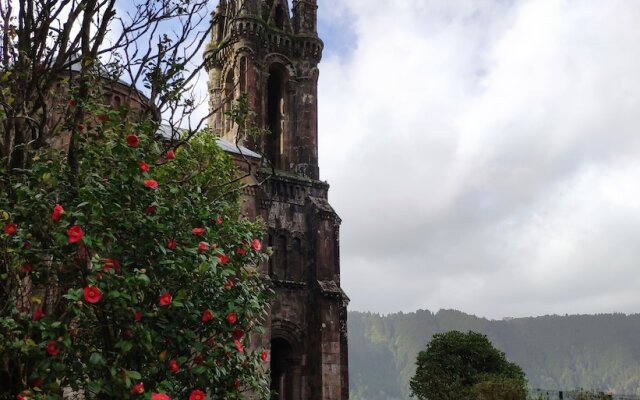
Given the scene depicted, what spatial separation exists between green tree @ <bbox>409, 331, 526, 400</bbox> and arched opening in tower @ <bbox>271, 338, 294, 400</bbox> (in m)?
14.3

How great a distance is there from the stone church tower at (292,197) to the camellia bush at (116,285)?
1888 centimetres

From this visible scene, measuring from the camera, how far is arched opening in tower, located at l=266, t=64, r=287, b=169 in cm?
3697

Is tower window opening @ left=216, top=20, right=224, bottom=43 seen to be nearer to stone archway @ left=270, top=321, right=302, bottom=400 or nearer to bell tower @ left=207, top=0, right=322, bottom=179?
bell tower @ left=207, top=0, right=322, bottom=179

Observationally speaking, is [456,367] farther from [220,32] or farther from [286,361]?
[220,32]

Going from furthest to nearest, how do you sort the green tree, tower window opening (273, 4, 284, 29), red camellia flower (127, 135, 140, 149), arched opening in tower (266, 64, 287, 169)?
the green tree → tower window opening (273, 4, 284, 29) → arched opening in tower (266, 64, 287, 169) → red camellia flower (127, 135, 140, 149)

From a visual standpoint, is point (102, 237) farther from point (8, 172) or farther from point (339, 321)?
point (339, 321)

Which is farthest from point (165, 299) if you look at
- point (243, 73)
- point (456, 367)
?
point (456, 367)

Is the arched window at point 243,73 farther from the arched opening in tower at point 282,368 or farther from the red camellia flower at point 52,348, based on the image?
the red camellia flower at point 52,348

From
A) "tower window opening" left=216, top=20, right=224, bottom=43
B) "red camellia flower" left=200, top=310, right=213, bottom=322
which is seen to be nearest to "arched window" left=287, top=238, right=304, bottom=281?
"tower window opening" left=216, top=20, right=224, bottom=43

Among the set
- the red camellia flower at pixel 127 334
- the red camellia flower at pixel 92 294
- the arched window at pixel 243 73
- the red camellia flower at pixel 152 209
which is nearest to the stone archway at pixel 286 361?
the arched window at pixel 243 73

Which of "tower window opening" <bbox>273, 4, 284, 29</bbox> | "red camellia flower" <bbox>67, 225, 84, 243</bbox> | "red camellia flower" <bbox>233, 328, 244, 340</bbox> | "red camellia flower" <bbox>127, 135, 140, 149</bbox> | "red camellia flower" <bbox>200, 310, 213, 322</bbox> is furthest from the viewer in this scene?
"tower window opening" <bbox>273, 4, 284, 29</bbox>

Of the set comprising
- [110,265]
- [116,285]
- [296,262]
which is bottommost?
[116,285]

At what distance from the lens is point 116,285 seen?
299 inches

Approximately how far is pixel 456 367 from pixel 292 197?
18.8 metres
